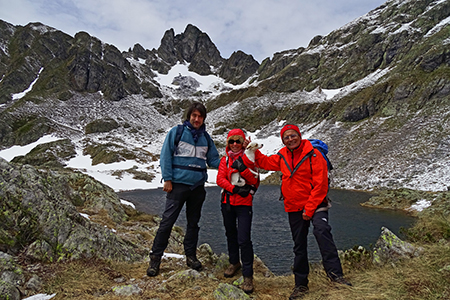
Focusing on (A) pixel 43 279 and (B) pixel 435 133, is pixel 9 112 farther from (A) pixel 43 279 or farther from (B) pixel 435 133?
(B) pixel 435 133

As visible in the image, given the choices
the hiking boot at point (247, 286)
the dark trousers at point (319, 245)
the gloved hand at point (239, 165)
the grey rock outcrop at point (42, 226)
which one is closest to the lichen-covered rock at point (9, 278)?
the grey rock outcrop at point (42, 226)

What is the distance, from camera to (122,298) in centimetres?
332

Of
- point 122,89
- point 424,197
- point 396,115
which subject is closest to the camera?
point 424,197

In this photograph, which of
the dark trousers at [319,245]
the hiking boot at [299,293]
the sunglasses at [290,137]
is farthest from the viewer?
the sunglasses at [290,137]

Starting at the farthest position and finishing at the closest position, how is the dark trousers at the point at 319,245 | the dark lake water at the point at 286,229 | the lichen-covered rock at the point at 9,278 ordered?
the dark lake water at the point at 286,229
the dark trousers at the point at 319,245
the lichen-covered rock at the point at 9,278

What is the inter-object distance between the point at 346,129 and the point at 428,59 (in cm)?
2464

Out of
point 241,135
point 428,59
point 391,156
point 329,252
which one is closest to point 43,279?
point 241,135

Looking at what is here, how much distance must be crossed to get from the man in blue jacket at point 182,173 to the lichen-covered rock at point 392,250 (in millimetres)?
3943

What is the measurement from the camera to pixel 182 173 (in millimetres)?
4598

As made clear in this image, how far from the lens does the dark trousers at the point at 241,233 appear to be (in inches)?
167

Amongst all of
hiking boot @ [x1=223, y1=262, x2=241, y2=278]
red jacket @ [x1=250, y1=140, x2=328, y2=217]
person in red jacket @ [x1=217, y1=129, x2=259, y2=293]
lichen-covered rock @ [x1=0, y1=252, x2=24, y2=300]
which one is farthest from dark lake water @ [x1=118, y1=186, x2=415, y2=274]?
lichen-covered rock @ [x1=0, y1=252, x2=24, y2=300]

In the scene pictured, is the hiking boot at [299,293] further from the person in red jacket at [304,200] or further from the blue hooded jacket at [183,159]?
the blue hooded jacket at [183,159]

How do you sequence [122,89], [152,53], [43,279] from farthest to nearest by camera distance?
1. [152,53]
2. [122,89]
3. [43,279]

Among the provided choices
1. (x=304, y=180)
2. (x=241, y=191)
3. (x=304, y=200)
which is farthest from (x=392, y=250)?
(x=241, y=191)
